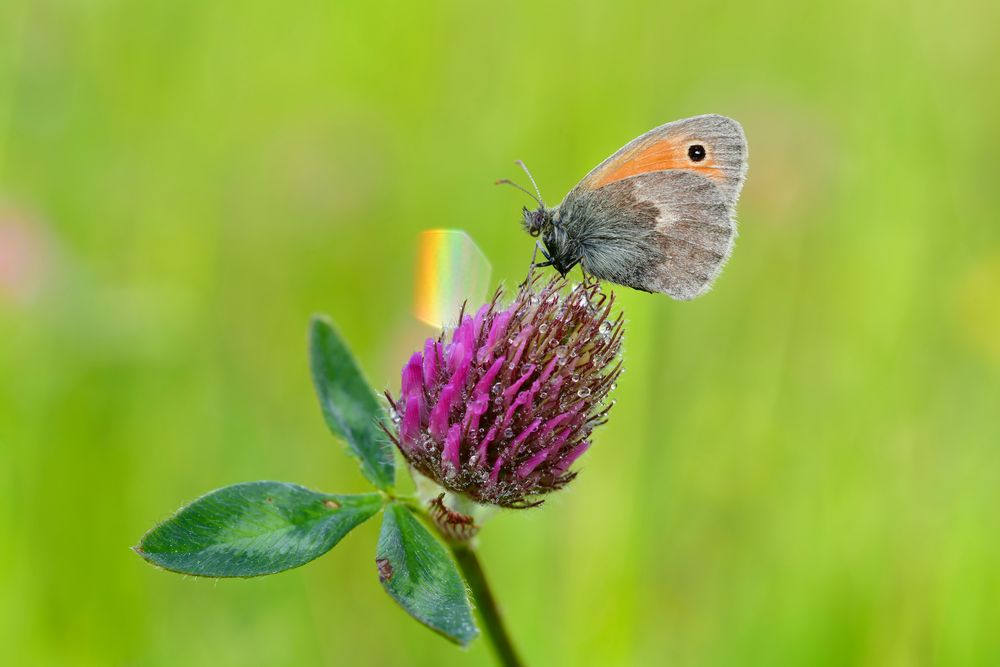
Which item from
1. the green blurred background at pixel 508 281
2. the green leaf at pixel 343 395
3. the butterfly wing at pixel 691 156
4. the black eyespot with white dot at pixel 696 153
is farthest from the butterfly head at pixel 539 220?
the green blurred background at pixel 508 281

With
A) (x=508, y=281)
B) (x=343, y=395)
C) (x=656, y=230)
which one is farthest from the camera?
(x=508, y=281)

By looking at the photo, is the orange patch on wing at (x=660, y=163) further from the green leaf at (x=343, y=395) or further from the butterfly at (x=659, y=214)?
the green leaf at (x=343, y=395)

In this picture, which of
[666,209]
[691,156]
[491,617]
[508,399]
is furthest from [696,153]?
[491,617]

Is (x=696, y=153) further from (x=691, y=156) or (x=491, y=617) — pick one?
(x=491, y=617)

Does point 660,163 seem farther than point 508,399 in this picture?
Yes

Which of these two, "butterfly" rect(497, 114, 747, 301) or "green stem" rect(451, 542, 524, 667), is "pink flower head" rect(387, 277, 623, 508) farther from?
"butterfly" rect(497, 114, 747, 301)

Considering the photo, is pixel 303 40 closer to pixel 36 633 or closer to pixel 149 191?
A: pixel 149 191
